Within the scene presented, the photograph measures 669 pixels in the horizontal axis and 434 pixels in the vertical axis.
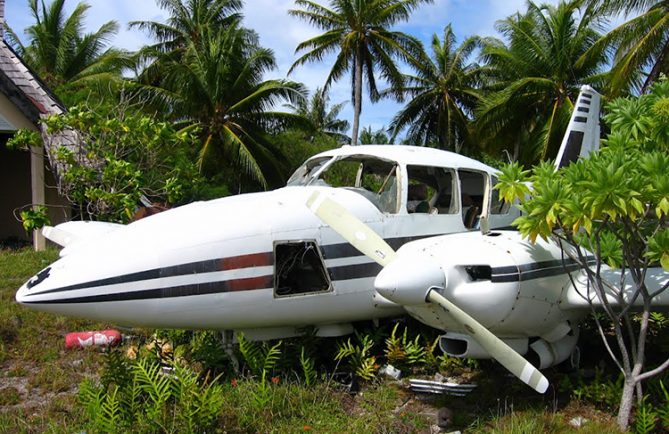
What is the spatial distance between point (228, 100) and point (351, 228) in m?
21.3

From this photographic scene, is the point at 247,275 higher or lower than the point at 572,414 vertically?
higher

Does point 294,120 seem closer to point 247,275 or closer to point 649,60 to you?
point 649,60

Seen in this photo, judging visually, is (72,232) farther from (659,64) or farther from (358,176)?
(659,64)

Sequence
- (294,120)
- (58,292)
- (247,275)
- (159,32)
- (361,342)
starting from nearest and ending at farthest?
(58,292), (247,275), (361,342), (294,120), (159,32)

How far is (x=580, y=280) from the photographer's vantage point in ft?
22.1

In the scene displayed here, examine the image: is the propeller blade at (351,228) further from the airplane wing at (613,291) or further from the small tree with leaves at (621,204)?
the airplane wing at (613,291)

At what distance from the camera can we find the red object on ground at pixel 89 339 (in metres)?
8.62

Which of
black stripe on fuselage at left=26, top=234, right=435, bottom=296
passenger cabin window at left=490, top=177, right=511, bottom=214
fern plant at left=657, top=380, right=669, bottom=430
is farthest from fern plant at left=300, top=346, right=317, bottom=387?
fern plant at left=657, top=380, right=669, bottom=430

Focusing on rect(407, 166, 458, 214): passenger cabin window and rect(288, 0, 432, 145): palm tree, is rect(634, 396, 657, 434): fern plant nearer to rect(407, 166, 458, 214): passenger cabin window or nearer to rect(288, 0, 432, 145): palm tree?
rect(407, 166, 458, 214): passenger cabin window

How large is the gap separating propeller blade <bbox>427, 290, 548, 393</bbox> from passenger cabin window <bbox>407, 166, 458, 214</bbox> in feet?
7.06

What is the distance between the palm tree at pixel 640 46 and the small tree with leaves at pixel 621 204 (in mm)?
15013

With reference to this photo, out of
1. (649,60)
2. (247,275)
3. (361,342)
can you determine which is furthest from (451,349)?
(649,60)

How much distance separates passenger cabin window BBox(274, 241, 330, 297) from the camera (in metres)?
6.58

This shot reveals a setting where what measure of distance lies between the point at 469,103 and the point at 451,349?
32.8m
